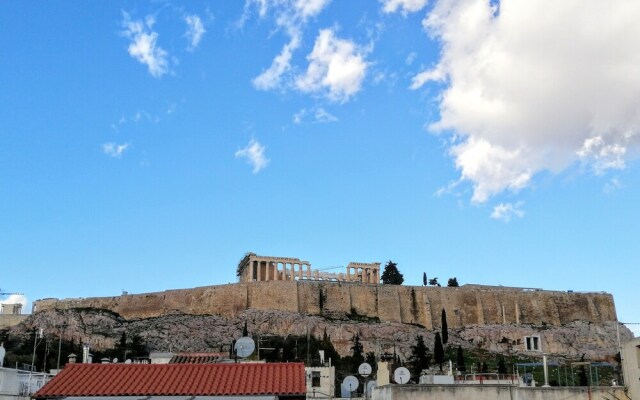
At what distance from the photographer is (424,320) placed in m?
93.1

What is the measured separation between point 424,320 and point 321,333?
18.6m

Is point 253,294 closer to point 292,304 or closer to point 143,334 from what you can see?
point 292,304

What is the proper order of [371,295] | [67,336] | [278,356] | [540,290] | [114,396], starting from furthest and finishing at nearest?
[540,290] < [371,295] < [67,336] < [278,356] < [114,396]

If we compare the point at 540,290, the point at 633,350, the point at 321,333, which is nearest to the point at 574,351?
the point at 540,290

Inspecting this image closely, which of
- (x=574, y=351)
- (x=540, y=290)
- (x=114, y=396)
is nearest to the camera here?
(x=114, y=396)

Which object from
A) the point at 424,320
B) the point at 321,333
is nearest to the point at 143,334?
the point at 321,333

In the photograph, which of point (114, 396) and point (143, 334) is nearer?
point (114, 396)

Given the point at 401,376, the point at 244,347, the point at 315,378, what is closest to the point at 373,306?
the point at 315,378

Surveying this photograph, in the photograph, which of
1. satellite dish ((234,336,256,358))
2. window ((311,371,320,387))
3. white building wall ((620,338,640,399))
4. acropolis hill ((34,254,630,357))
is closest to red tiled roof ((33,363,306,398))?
satellite dish ((234,336,256,358))

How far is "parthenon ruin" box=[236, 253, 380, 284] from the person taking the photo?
95.2 m

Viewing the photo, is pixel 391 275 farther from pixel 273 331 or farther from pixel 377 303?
pixel 273 331

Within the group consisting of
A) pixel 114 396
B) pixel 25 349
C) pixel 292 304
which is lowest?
pixel 114 396

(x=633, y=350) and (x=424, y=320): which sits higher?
(x=424, y=320)

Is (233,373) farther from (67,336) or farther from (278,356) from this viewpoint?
(67,336)
